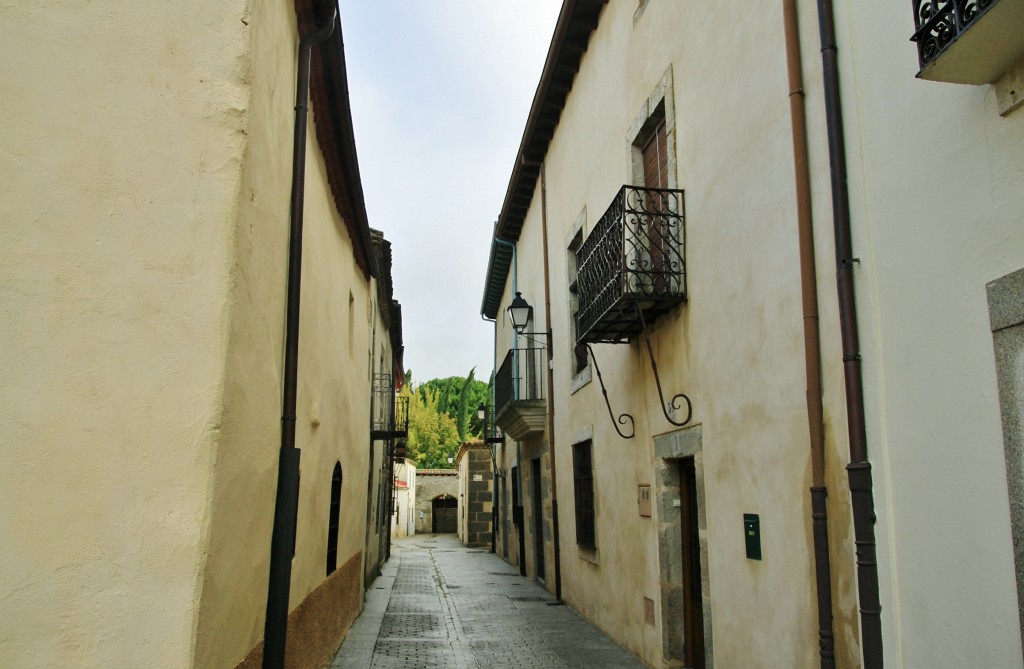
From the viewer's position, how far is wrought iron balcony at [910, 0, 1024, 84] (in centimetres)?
308

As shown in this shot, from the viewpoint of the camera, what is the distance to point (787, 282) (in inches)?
211

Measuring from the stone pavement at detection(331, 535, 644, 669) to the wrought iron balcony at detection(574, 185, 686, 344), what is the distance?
3.37 m

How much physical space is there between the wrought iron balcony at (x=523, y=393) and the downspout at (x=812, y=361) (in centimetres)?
839

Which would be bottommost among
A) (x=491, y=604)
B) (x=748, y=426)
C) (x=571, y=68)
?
(x=491, y=604)

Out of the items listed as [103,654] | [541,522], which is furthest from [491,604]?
[103,654]

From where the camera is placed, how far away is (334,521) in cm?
883

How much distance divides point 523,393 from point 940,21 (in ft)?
42.1

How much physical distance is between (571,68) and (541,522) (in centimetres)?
798

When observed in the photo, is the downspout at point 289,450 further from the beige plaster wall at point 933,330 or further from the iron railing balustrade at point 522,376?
the iron railing balustrade at point 522,376

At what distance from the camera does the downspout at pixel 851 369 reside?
432cm

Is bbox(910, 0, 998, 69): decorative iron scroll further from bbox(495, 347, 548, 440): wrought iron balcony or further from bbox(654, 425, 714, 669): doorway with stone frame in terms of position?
bbox(495, 347, 548, 440): wrought iron balcony

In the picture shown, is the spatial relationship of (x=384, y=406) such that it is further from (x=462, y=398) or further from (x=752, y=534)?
(x=462, y=398)

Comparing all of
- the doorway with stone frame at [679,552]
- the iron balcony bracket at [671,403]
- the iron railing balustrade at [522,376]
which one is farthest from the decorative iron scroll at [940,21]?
the iron railing balustrade at [522,376]

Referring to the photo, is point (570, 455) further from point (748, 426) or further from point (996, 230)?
point (996, 230)
